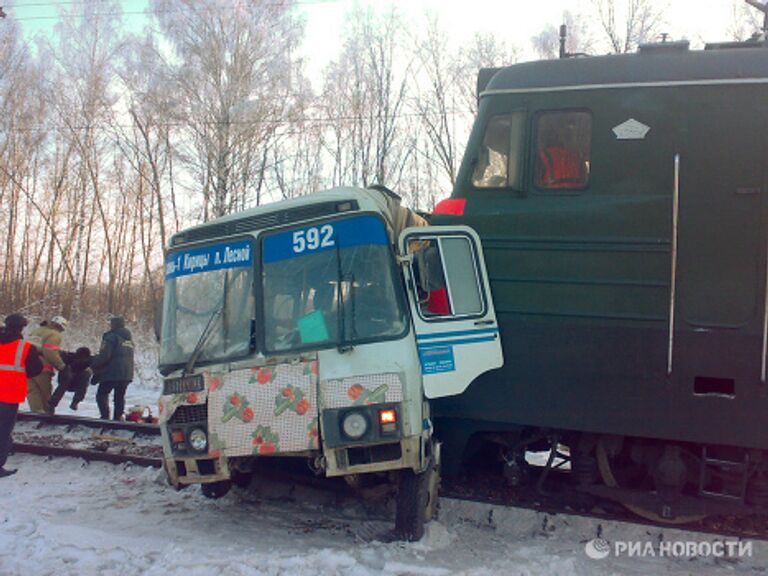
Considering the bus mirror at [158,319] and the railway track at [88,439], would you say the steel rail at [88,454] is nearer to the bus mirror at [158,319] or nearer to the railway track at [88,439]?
the railway track at [88,439]

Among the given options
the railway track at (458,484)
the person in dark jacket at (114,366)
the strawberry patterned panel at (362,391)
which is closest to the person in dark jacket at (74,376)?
the person in dark jacket at (114,366)

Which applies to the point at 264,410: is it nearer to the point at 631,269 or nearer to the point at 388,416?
the point at 388,416

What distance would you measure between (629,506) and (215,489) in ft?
12.1

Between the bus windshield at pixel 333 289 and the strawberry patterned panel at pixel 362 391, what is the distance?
1.00ft

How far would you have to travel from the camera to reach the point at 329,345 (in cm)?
→ 543

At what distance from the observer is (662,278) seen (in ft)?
17.7

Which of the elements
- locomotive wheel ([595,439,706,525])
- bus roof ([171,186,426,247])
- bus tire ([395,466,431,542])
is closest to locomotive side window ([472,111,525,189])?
bus roof ([171,186,426,247])

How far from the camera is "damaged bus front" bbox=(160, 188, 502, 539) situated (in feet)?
17.3

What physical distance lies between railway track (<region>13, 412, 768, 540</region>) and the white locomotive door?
115 centimetres

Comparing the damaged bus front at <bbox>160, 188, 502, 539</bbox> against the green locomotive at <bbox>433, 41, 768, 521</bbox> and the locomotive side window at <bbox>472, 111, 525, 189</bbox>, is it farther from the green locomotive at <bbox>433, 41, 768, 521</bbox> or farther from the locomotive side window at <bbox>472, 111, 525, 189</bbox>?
the locomotive side window at <bbox>472, 111, 525, 189</bbox>

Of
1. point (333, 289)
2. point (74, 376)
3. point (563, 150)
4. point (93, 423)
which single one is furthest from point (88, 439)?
point (563, 150)

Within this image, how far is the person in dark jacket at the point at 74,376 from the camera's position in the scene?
11398 millimetres

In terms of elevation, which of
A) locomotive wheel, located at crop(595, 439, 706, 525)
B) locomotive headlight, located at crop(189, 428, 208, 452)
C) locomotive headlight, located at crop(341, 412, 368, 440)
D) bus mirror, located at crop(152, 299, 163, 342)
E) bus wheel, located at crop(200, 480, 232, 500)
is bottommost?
bus wheel, located at crop(200, 480, 232, 500)

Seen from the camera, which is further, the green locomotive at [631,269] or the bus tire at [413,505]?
the bus tire at [413,505]
